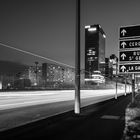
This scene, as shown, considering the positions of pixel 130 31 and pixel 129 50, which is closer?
pixel 130 31

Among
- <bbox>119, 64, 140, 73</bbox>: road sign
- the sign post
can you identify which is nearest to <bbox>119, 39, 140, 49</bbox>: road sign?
the sign post

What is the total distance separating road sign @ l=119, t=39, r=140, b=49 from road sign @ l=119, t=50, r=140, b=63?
274 millimetres

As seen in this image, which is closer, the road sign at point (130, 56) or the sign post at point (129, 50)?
the sign post at point (129, 50)

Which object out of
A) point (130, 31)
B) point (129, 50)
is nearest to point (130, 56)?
point (129, 50)

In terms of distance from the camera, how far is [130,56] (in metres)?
11.8

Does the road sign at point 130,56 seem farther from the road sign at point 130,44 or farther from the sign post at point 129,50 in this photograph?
the road sign at point 130,44

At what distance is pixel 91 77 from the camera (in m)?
196

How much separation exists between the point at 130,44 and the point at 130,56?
630 millimetres

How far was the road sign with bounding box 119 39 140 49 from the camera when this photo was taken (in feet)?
38.1

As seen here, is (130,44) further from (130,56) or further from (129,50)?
(130,56)

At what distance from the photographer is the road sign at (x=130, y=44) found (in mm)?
11625

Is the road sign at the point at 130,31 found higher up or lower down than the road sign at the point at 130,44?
higher up

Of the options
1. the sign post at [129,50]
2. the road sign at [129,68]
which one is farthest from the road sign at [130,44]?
the road sign at [129,68]

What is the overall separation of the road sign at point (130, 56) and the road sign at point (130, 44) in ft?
0.90
